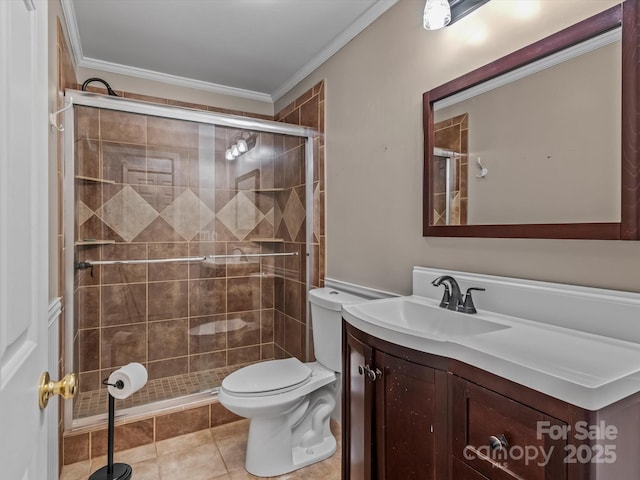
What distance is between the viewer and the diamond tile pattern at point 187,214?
8.45 feet

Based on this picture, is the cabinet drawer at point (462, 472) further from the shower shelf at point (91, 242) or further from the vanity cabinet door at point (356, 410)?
the shower shelf at point (91, 242)

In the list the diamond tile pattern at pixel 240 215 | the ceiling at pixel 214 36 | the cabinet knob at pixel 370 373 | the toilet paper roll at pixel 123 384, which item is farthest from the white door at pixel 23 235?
the diamond tile pattern at pixel 240 215

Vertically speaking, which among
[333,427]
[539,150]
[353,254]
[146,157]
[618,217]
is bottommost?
[333,427]

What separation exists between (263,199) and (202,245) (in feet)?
1.91

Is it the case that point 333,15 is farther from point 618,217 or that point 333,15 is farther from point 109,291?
point 109,291

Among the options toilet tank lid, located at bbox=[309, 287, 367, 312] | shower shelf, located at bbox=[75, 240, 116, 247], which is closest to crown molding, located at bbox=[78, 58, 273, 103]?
shower shelf, located at bbox=[75, 240, 116, 247]

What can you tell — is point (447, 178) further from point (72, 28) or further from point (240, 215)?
point (72, 28)

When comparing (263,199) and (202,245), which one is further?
(263,199)

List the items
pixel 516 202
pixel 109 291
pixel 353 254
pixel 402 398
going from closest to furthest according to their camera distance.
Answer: pixel 402 398 < pixel 516 202 < pixel 353 254 < pixel 109 291

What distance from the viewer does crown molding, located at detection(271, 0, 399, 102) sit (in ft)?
6.14

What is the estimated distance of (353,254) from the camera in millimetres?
2148

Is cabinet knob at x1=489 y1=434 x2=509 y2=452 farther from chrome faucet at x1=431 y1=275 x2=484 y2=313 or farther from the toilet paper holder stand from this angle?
the toilet paper holder stand

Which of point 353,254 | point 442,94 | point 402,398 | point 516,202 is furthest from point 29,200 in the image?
point 353,254

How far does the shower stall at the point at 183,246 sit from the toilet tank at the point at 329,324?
0.50 meters
